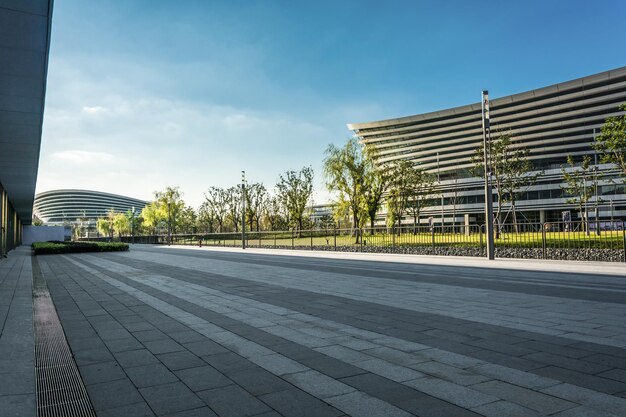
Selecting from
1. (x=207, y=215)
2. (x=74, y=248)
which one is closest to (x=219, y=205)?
(x=207, y=215)

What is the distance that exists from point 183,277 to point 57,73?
6.41m

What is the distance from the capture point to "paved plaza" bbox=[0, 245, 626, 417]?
11.0 ft

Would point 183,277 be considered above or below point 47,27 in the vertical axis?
below

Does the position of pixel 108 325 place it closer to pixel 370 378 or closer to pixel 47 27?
pixel 370 378

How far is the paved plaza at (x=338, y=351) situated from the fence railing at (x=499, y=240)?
808cm

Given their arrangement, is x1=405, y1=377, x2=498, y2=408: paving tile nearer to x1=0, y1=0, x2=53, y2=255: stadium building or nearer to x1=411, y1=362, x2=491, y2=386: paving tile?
x1=411, y1=362, x2=491, y2=386: paving tile

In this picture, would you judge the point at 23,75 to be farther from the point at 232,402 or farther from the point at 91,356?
the point at 232,402

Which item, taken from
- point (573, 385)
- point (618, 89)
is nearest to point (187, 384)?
point (573, 385)

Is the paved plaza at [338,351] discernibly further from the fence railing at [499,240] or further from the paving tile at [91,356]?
the fence railing at [499,240]

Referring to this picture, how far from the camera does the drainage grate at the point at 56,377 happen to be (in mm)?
3312

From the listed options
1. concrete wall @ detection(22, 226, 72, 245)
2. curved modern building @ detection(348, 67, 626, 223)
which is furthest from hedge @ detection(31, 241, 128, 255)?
curved modern building @ detection(348, 67, 626, 223)

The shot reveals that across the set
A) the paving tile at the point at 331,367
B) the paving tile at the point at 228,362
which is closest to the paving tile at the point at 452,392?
the paving tile at the point at 331,367

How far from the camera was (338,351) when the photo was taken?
15.8ft

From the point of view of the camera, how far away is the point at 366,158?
42.1 metres
